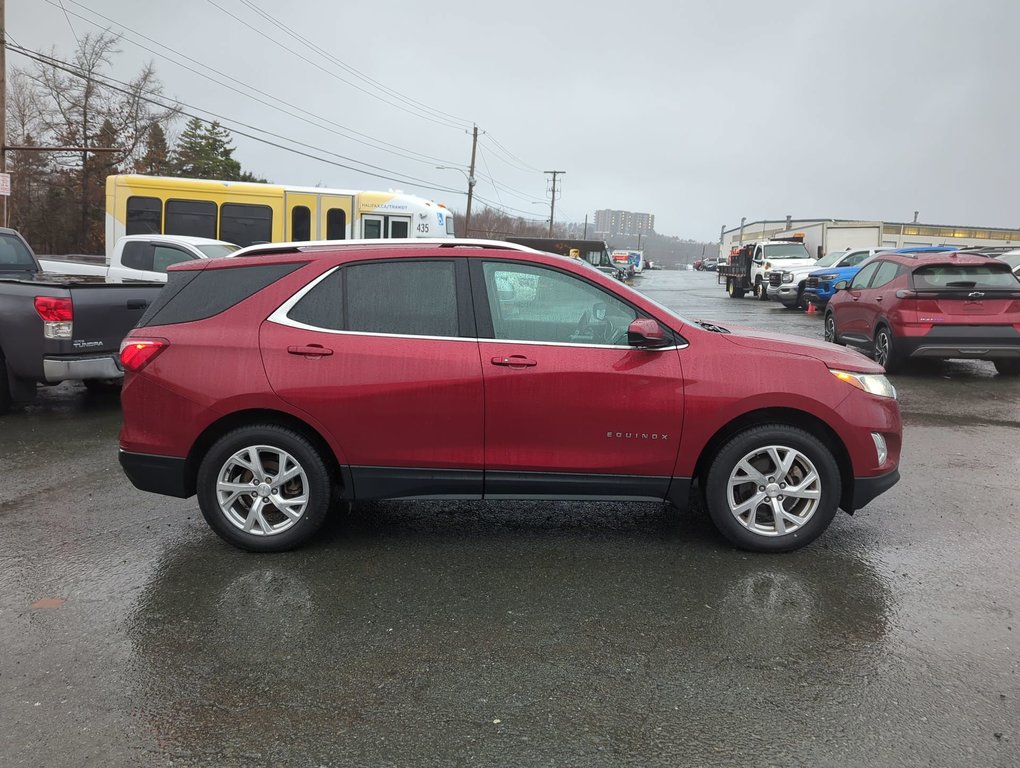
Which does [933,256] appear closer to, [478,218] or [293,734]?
[293,734]

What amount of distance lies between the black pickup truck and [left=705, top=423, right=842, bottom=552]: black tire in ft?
20.1

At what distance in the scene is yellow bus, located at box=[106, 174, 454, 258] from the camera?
18609 mm

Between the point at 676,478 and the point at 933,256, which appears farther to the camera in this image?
the point at 933,256

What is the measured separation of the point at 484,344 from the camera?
13.9ft

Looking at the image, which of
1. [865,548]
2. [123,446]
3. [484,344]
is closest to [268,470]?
[123,446]

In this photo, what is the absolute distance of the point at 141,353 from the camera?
4.32m

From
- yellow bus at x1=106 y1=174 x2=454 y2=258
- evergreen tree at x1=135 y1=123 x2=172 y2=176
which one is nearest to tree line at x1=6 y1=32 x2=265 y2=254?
evergreen tree at x1=135 y1=123 x2=172 y2=176

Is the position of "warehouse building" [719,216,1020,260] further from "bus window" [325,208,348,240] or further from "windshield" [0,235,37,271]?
"windshield" [0,235,37,271]

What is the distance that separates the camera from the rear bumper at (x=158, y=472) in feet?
14.1

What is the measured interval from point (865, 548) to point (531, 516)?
2051mm

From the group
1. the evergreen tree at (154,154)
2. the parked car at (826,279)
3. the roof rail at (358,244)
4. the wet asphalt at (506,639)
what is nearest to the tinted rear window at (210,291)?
the roof rail at (358,244)

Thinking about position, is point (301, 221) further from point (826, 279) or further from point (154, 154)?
point (154, 154)

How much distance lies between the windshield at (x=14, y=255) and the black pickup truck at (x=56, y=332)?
3.23 meters

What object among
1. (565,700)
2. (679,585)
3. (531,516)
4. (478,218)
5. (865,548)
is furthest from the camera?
(478,218)
